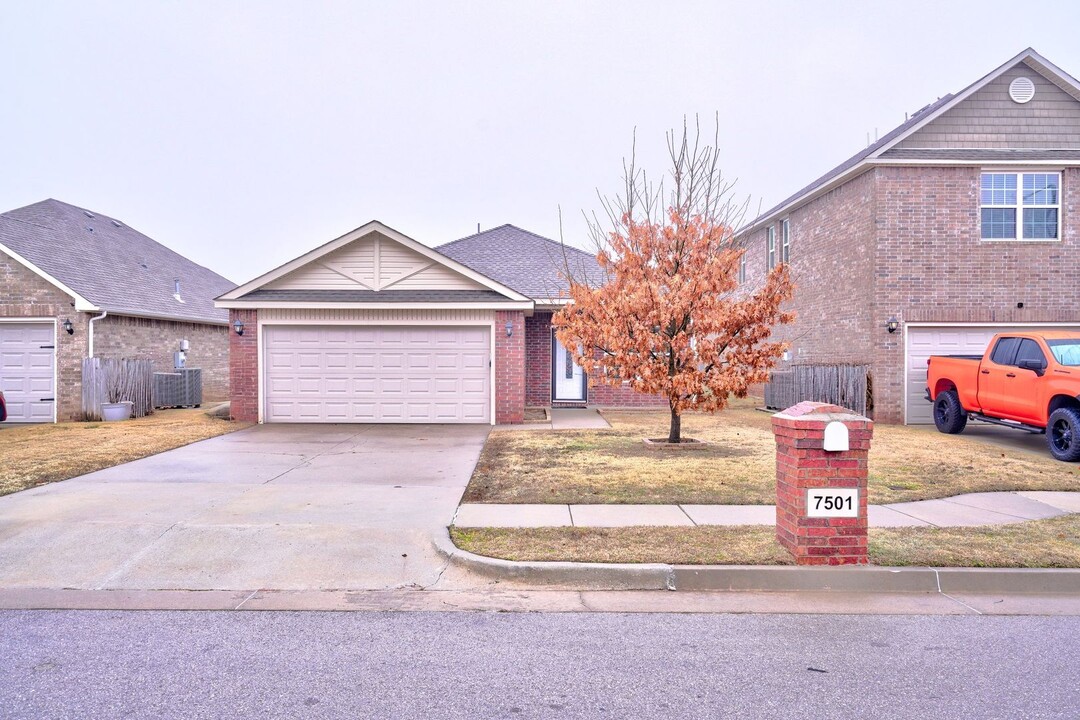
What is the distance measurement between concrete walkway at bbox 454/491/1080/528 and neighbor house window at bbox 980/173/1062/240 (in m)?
10.2

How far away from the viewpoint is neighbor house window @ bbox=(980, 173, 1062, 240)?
15875mm

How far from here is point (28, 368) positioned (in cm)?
1748

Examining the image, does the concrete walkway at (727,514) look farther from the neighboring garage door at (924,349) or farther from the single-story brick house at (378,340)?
the single-story brick house at (378,340)

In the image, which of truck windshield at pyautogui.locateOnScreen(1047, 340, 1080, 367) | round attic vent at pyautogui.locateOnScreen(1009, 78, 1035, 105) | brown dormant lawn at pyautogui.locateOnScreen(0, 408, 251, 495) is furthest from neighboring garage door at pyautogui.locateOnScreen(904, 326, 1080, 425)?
brown dormant lawn at pyautogui.locateOnScreen(0, 408, 251, 495)

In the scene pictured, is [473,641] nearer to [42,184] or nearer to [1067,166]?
[1067,166]

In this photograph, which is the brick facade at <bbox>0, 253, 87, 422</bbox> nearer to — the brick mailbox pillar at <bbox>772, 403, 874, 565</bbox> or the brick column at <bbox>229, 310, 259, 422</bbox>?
the brick column at <bbox>229, 310, 259, 422</bbox>

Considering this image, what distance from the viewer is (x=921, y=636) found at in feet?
14.5

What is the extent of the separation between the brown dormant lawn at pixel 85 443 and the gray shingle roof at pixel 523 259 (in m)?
7.85

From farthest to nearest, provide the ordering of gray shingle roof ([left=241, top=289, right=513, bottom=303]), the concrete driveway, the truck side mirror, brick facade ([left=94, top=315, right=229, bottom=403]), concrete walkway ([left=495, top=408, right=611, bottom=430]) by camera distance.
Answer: brick facade ([left=94, top=315, right=229, bottom=403]), gray shingle roof ([left=241, top=289, right=513, bottom=303]), concrete walkway ([left=495, top=408, right=611, bottom=430]), the truck side mirror, the concrete driveway

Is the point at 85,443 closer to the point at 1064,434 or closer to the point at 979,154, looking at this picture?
the point at 1064,434

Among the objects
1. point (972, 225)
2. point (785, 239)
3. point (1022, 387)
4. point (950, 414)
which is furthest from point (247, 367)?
point (972, 225)

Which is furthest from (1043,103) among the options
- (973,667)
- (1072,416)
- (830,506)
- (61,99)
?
(61,99)

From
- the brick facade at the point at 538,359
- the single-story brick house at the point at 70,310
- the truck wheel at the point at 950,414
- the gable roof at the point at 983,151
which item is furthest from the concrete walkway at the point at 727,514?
the single-story brick house at the point at 70,310

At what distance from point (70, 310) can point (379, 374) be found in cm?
819
